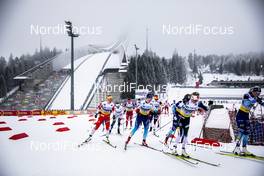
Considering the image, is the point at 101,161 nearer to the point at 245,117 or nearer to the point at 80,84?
the point at 245,117

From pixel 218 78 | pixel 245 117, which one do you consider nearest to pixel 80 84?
pixel 245 117

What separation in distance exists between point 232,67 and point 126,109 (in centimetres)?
3005

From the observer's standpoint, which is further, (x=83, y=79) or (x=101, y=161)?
(x=83, y=79)

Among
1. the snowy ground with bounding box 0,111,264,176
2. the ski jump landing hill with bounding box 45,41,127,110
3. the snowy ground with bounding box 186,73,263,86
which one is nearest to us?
the snowy ground with bounding box 0,111,264,176

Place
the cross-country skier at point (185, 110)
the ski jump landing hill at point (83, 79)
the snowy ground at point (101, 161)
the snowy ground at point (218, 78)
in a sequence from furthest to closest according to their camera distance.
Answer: the snowy ground at point (218, 78) < the ski jump landing hill at point (83, 79) < the cross-country skier at point (185, 110) < the snowy ground at point (101, 161)

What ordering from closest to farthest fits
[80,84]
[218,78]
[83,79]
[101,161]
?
1. [101,161]
2. [80,84]
3. [83,79]
4. [218,78]

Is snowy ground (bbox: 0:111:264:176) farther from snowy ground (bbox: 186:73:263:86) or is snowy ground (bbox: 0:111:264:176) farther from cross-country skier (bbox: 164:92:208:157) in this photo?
snowy ground (bbox: 186:73:263:86)

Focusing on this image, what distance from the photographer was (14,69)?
110 feet

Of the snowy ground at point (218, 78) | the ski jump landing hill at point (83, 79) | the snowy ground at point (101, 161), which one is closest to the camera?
the snowy ground at point (101, 161)

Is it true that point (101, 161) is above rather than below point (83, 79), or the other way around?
below

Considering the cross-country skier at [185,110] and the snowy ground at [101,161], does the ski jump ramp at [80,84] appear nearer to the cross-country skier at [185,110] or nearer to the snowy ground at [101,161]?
the snowy ground at [101,161]

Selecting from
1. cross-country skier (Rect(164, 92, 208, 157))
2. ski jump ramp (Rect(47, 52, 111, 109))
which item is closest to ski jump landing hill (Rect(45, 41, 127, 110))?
ski jump ramp (Rect(47, 52, 111, 109))

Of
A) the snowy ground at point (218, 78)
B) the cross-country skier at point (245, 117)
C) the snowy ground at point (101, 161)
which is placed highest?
the snowy ground at point (218, 78)

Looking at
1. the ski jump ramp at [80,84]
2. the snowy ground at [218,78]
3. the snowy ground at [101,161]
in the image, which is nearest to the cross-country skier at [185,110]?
the snowy ground at [101,161]
